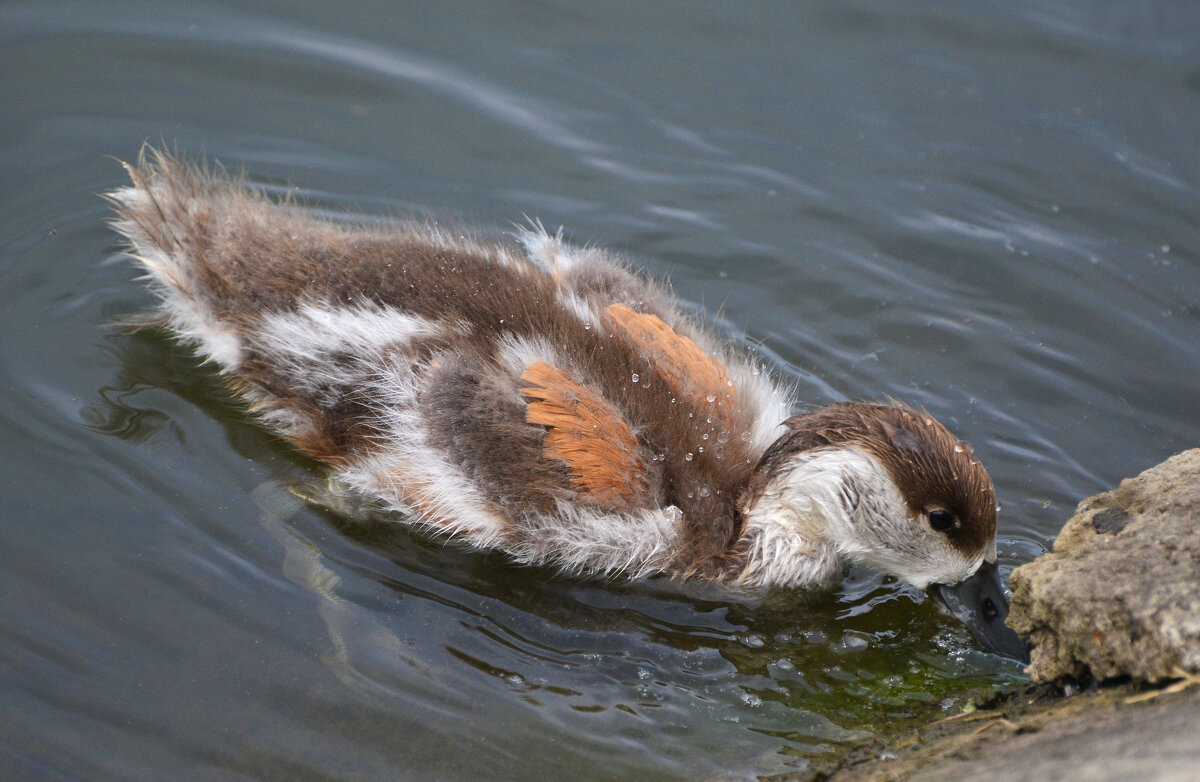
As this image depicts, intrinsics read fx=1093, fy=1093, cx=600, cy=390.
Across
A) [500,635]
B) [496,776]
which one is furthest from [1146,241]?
[496,776]

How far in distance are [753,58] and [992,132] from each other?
1.67m

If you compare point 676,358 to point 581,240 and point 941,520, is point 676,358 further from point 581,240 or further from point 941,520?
point 581,240

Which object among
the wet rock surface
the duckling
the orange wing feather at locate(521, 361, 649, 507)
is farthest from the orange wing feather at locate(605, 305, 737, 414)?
the wet rock surface

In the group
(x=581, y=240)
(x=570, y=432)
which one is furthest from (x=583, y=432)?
(x=581, y=240)

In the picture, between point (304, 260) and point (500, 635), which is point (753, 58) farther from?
point (500, 635)

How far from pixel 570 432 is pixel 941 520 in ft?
4.58

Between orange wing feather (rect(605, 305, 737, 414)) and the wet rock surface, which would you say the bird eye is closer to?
the wet rock surface

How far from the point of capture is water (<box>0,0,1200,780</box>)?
3.75 m

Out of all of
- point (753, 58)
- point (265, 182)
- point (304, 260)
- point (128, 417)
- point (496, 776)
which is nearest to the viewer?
point (496, 776)

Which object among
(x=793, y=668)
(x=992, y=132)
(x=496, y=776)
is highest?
(x=992, y=132)

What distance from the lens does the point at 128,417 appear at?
4.90 meters

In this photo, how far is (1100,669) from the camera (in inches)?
122

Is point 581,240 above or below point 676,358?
above

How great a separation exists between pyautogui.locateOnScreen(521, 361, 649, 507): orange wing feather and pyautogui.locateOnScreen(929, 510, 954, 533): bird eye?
1.10 m
